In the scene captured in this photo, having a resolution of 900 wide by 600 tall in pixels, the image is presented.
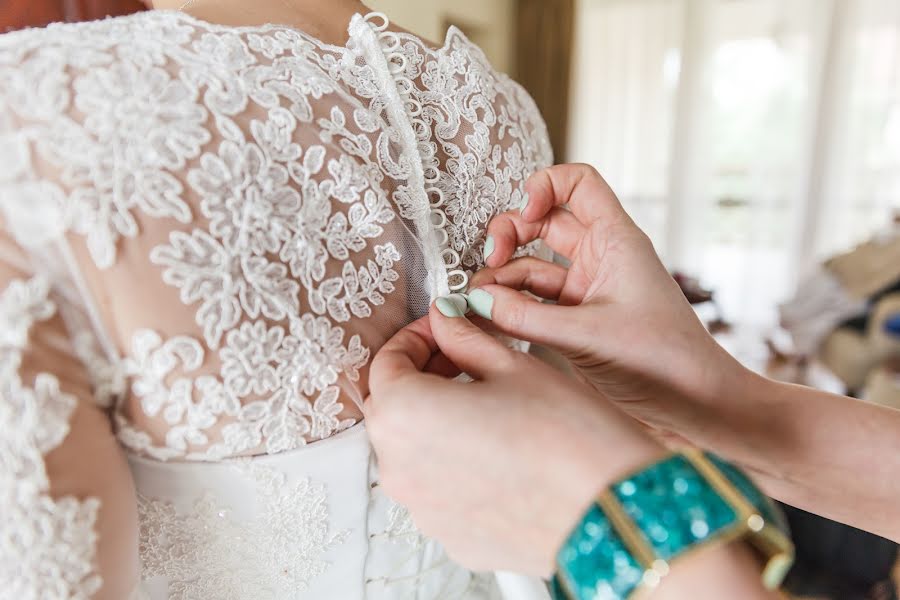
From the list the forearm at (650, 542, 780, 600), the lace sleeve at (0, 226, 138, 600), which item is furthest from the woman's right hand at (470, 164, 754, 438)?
the lace sleeve at (0, 226, 138, 600)

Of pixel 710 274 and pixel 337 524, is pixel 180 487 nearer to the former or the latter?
pixel 337 524

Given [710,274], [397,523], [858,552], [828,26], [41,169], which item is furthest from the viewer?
[710,274]

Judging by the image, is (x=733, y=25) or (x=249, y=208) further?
(x=733, y=25)

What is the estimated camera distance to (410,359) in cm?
54

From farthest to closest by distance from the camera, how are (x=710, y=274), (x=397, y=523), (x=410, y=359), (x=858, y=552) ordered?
(x=710, y=274) < (x=858, y=552) < (x=397, y=523) < (x=410, y=359)

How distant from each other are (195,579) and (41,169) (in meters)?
0.43

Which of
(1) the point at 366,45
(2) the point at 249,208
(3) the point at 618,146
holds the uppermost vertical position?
(1) the point at 366,45

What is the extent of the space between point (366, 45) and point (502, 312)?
32cm

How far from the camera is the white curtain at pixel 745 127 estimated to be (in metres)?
3.84

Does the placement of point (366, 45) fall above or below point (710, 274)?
above

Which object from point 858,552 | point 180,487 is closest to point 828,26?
point 858,552

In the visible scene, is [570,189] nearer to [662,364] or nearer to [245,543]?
[662,364]

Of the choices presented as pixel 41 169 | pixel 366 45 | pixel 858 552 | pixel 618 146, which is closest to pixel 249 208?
pixel 41 169

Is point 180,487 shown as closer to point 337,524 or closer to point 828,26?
point 337,524
